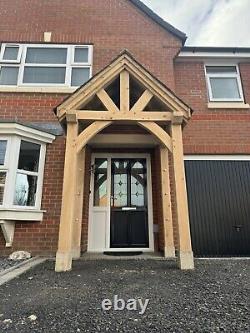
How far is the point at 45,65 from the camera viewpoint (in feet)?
23.2

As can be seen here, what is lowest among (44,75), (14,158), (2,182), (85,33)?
(2,182)

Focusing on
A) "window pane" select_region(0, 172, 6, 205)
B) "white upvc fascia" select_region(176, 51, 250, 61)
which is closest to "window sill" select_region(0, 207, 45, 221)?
"window pane" select_region(0, 172, 6, 205)

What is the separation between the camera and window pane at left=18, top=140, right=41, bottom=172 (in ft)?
18.9

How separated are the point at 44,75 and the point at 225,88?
5541mm

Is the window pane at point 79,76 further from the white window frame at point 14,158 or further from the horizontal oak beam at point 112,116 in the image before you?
the horizontal oak beam at point 112,116

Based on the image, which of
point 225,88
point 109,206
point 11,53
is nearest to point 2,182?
point 109,206

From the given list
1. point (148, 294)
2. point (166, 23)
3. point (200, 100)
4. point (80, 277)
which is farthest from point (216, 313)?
point (166, 23)

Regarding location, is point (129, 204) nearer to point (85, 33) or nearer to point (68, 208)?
point (68, 208)

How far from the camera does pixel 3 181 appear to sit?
5.46m

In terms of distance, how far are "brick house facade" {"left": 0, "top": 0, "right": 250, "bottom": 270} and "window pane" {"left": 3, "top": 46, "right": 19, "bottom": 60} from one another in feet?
0.40

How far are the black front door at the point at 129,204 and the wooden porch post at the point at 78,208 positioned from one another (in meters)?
0.90

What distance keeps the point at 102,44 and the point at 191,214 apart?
5669 mm

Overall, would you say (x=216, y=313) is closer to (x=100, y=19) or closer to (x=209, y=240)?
(x=209, y=240)

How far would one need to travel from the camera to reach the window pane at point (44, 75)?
6.96m
